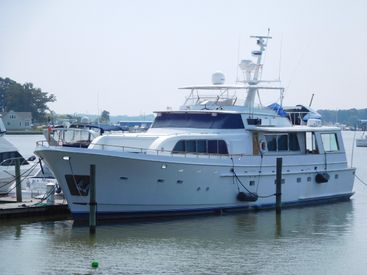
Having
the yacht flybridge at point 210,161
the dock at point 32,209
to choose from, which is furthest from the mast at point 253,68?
the dock at point 32,209

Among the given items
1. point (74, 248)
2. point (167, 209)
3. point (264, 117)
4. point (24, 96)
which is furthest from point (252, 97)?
point (24, 96)

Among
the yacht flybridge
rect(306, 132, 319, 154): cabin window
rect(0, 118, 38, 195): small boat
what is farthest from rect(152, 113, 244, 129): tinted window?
rect(0, 118, 38, 195): small boat

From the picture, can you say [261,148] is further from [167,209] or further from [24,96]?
[24,96]

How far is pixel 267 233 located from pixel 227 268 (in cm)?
604

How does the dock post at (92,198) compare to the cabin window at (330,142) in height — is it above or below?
below

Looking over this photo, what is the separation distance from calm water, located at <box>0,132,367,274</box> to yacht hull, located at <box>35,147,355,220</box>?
588mm

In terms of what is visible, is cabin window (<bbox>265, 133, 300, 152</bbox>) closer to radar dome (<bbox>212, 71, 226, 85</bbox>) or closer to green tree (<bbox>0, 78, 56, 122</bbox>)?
radar dome (<bbox>212, 71, 226, 85</bbox>)

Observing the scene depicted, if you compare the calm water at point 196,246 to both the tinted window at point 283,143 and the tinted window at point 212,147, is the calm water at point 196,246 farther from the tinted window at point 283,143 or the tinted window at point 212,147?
the tinted window at point 283,143

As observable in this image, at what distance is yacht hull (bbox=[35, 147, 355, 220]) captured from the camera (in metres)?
28.2

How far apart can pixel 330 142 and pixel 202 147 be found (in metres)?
8.12

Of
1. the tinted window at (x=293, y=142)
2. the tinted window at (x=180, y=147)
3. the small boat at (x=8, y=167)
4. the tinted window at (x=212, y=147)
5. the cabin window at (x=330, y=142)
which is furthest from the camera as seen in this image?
the cabin window at (x=330, y=142)

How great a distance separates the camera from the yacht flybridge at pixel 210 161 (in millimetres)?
28516

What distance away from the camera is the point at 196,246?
26156 mm

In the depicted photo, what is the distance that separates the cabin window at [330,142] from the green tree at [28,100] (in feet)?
348
